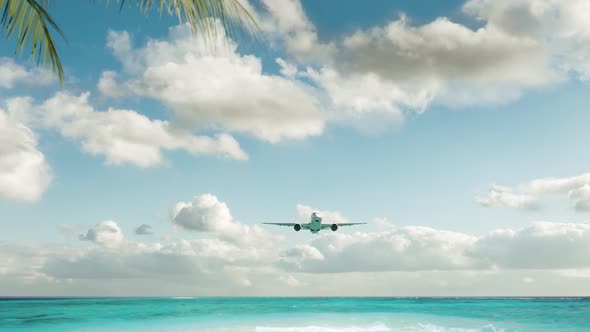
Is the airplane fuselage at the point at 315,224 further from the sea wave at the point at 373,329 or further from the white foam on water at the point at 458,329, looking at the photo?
the white foam on water at the point at 458,329

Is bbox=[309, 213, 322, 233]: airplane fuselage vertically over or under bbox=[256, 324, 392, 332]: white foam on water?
over

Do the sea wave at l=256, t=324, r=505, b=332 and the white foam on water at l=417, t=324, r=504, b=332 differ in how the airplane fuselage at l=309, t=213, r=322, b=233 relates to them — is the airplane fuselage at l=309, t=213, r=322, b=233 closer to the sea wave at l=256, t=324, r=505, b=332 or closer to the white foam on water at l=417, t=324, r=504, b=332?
the sea wave at l=256, t=324, r=505, b=332

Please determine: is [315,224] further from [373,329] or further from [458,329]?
[458,329]

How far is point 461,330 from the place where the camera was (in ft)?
126

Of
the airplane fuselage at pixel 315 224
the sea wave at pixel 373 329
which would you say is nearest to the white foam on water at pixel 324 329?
the sea wave at pixel 373 329

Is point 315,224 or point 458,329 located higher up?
point 315,224

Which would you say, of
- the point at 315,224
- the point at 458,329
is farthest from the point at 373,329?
the point at 315,224

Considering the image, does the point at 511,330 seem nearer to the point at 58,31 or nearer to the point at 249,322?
the point at 249,322

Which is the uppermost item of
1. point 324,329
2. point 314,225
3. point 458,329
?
point 314,225

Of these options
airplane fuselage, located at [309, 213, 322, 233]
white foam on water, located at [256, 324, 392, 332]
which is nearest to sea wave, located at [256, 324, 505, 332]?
white foam on water, located at [256, 324, 392, 332]

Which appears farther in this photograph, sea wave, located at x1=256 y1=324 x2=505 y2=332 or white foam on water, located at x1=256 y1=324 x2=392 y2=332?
sea wave, located at x1=256 y1=324 x2=505 y2=332

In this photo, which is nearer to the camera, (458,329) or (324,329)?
(324,329)

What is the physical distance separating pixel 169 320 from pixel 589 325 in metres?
43.4

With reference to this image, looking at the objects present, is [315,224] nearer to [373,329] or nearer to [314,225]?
[314,225]
